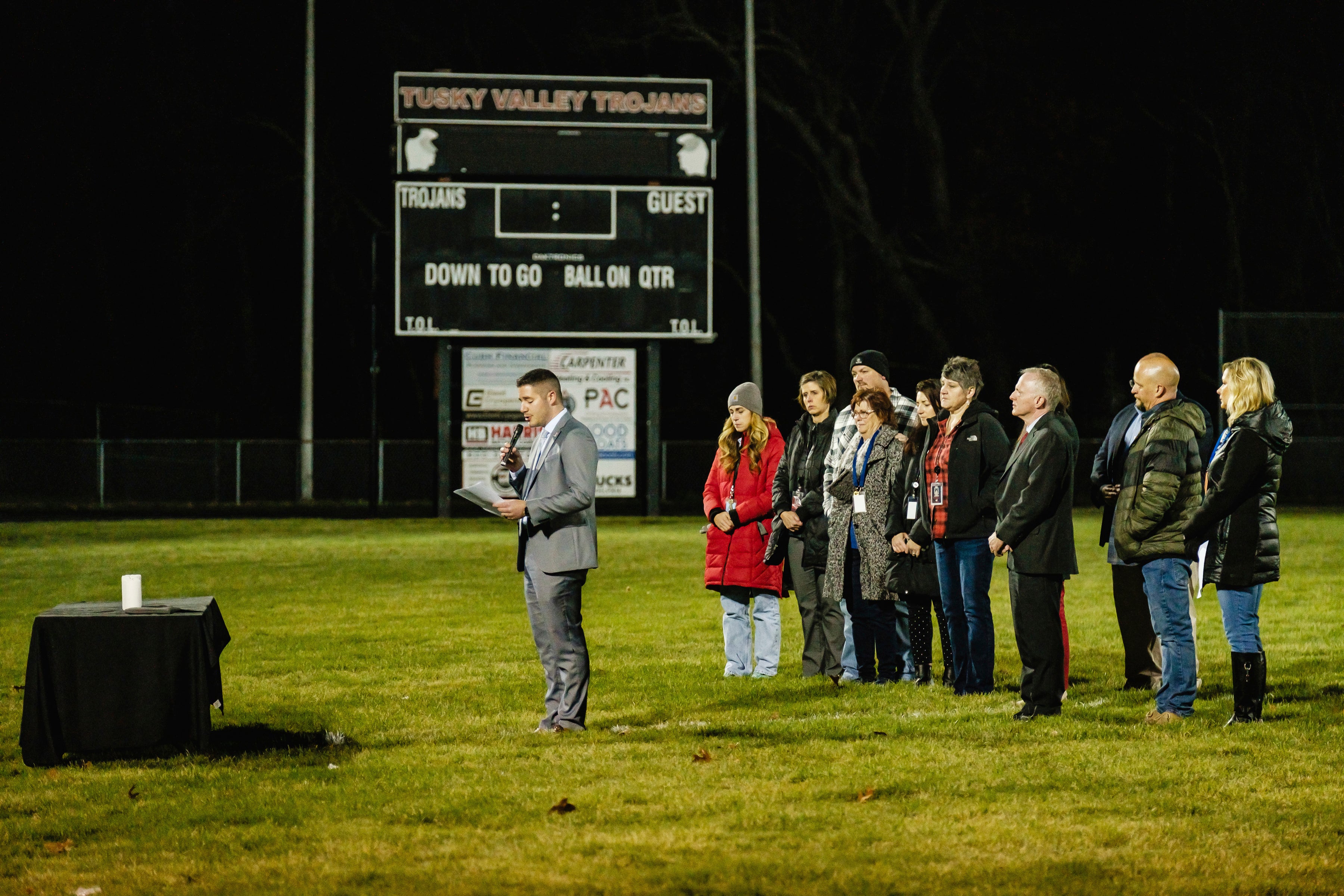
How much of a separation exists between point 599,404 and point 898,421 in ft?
59.0

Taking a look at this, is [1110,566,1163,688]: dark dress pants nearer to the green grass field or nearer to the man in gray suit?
the green grass field

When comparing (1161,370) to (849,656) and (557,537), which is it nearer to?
(849,656)

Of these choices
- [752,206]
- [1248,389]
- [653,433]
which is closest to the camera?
[1248,389]

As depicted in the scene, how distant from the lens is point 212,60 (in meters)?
42.1

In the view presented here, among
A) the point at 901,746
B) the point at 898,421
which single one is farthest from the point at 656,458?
the point at 901,746

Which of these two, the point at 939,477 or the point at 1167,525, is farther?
the point at 939,477

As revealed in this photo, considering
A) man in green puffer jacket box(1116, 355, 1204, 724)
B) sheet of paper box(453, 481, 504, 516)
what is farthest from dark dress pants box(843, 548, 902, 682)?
sheet of paper box(453, 481, 504, 516)

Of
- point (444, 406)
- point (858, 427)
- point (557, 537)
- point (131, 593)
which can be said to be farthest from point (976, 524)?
point (444, 406)

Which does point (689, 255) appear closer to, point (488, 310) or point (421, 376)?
point (488, 310)

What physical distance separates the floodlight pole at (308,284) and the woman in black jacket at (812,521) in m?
23.2

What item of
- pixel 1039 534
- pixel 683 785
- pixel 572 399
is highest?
pixel 572 399

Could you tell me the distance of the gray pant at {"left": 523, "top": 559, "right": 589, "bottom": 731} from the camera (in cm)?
759

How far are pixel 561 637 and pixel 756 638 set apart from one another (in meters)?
2.21

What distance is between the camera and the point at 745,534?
371 inches
